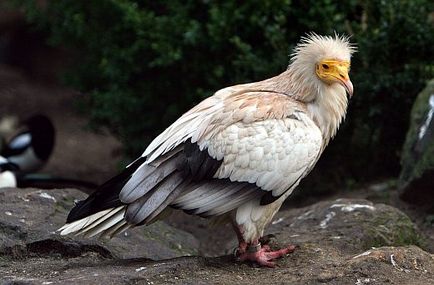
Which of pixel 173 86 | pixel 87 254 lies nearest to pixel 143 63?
pixel 173 86

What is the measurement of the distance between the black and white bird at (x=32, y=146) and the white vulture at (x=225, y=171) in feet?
20.5

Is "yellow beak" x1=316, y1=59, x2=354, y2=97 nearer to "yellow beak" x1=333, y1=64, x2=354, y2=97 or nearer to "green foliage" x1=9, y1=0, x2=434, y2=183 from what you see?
"yellow beak" x1=333, y1=64, x2=354, y2=97

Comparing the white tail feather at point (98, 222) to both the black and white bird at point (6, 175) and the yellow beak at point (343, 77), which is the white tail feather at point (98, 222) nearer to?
the yellow beak at point (343, 77)

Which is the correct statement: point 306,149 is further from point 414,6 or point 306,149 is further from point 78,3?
point 78,3

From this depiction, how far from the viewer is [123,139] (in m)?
9.67

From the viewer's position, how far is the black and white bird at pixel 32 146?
38.1 feet

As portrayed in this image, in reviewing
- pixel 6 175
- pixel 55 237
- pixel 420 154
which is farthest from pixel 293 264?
pixel 6 175

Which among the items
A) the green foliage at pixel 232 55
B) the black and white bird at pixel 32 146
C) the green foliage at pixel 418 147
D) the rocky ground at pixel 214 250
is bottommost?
the black and white bird at pixel 32 146

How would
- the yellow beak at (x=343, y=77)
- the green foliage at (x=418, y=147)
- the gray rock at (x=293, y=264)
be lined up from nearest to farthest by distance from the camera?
the gray rock at (x=293, y=264)
the yellow beak at (x=343, y=77)
the green foliage at (x=418, y=147)

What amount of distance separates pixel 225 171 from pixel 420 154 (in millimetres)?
2743

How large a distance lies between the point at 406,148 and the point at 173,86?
248cm

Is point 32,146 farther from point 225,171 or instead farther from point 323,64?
point 225,171

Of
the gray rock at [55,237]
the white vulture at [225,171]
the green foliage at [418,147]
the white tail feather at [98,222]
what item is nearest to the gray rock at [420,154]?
the green foliage at [418,147]

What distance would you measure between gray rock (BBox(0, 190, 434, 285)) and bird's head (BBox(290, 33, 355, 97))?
0.95 m
